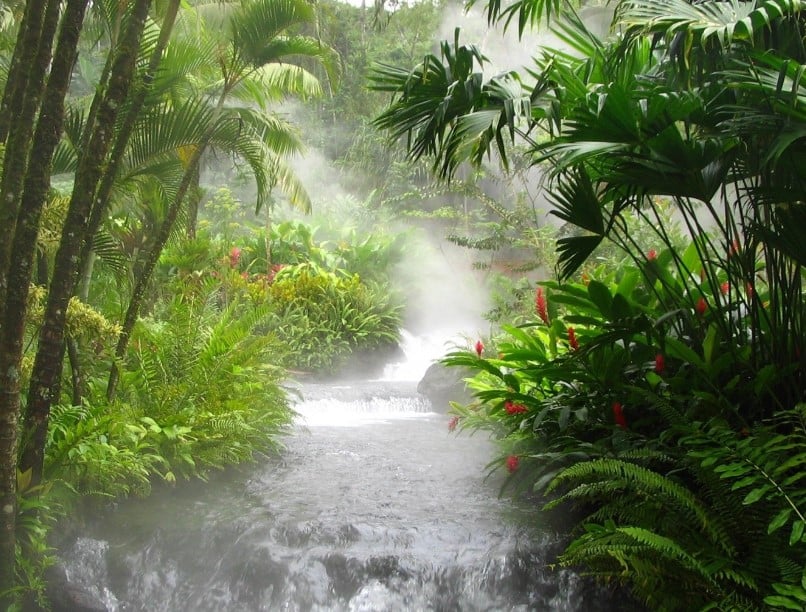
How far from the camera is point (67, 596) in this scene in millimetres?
3656

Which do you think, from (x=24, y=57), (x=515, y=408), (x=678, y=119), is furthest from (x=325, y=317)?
(x=678, y=119)

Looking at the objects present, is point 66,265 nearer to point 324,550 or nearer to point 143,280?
point 143,280

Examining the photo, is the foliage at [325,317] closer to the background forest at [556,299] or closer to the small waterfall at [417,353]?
the small waterfall at [417,353]

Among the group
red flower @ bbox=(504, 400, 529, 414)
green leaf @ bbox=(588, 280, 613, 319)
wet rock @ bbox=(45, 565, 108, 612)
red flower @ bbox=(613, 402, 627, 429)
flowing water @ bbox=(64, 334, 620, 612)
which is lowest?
wet rock @ bbox=(45, 565, 108, 612)

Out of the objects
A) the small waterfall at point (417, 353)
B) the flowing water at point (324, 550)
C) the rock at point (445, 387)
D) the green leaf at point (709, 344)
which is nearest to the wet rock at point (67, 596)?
the flowing water at point (324, 550)

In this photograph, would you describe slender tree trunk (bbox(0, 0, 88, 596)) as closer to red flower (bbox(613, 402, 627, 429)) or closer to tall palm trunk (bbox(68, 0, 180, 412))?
tall palm trunk (bbox(68, 0, 180, 412))

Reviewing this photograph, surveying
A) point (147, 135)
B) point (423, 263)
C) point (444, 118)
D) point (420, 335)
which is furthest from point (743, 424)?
point (423, 263)

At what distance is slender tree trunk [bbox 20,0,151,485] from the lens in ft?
11.5

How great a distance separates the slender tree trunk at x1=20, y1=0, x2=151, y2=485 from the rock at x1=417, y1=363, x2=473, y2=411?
5735mm

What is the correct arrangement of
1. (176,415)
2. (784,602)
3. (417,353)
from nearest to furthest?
(784,602), (176,415), (417,353)

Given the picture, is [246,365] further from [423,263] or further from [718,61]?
[423,263]

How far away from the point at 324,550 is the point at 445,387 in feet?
17.4

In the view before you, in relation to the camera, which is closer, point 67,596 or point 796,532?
point 796,532

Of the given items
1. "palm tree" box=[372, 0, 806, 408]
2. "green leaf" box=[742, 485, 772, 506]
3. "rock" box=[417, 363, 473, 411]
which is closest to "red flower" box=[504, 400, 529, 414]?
"palm tree" box=[372, 0, 806, 408]
